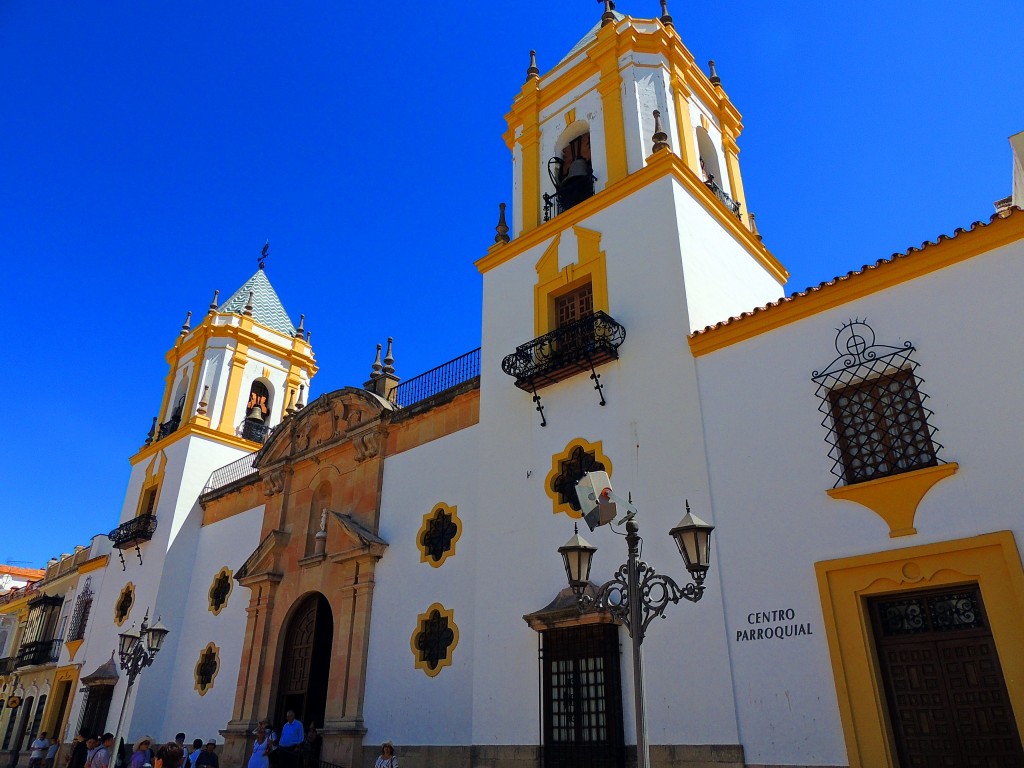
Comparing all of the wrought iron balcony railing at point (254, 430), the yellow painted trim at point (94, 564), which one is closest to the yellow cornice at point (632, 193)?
the wrought iron balcony railing at point (254, 430)

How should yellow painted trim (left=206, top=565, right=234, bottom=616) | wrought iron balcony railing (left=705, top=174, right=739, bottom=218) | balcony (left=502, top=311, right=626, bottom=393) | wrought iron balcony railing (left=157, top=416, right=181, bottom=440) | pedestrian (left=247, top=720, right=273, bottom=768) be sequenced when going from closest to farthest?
balcony (left=502, top=311, right=626, bottom=393) < pedestrian (left=247, top=720, right=273, bottom=768) < wrought iron balcony railing (left=705, top=174, right=739, bottom=218) < yellow painted trim (left=206, top=565, right=234, bottom=616) < wrought iron balcony railing (left=157, top=416, right=181, bottom=440)

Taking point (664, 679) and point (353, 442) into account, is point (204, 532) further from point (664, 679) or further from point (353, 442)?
point (664, 679)

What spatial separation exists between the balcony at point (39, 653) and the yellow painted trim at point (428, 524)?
17.2 m

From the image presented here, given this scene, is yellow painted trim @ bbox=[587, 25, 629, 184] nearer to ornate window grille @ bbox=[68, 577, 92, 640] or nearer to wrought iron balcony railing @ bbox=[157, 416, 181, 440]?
wrought iron balcony railing @ bbox=[157, 416, 181, 440]

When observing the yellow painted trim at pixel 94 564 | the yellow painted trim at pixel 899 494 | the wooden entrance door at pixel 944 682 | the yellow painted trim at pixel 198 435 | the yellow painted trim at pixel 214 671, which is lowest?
the wooden entrance door at pixel 944 682

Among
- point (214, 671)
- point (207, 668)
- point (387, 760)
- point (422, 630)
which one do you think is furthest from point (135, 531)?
point (387, 760)

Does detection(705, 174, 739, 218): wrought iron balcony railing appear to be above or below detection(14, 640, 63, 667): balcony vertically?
above

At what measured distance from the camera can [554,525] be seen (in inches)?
459

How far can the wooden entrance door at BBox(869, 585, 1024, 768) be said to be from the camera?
748 centimetres

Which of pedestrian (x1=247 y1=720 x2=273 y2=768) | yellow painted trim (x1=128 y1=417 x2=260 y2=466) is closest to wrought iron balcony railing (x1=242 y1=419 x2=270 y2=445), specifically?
yellow painted trim (x1=128 y1=417 x2=260 y2=466)

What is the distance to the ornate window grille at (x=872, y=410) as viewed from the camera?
882 cm

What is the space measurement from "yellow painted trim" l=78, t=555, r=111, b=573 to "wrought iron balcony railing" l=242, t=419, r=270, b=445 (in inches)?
222

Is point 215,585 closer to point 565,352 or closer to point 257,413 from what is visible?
point 257,413

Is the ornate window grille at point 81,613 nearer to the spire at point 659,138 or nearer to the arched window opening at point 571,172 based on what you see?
the arched window opening at point 571,172
